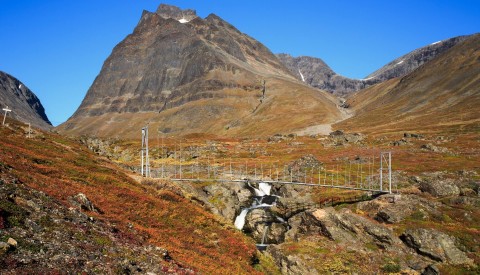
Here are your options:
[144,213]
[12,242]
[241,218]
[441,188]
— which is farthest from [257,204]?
[12,242]

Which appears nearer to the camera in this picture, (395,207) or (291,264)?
(291,264)

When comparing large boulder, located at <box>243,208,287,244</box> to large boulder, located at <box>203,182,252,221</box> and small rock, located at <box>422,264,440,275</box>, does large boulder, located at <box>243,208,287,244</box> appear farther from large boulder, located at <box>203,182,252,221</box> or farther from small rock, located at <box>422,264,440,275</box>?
small rock, located at <box>422,264,440,275</box>

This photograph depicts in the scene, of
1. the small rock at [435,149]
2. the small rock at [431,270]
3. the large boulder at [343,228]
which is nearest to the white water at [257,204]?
the large boulder at [343,228]

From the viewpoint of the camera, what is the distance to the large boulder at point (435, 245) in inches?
1898

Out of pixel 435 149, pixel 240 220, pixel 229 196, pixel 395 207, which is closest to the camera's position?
pixel 395 207

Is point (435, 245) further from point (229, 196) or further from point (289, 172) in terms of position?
point (289, 172)

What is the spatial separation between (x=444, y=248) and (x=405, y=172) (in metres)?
46.0

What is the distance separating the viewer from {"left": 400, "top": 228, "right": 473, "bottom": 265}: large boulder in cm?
4822

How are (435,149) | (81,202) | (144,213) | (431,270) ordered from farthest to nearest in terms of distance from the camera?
(435,149), (431,270), (144,213), (81,202)

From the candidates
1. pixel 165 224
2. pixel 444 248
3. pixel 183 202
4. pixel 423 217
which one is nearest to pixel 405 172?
pixel 423 217

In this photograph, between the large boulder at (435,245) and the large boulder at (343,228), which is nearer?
the large boulder at (435,245)

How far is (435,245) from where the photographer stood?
50344 mm

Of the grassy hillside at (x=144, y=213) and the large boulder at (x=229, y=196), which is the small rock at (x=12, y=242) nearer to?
the grassy hillside at (x=144, y=213)

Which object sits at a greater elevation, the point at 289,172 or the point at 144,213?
the point at 144,213
